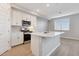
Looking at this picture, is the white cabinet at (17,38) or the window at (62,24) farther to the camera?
the window at (62,24)

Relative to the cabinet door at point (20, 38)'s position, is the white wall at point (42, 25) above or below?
above

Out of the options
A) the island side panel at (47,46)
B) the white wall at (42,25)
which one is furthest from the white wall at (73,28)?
the island side panel at (47,46)

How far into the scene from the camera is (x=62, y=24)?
28.8ft

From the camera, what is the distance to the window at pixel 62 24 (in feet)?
27.0

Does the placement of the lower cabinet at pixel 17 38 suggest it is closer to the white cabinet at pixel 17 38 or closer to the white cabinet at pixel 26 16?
the white cabinet at pixel 17 38

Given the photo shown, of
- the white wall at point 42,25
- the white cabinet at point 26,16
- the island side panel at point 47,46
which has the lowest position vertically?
the island side panel at point 47,46

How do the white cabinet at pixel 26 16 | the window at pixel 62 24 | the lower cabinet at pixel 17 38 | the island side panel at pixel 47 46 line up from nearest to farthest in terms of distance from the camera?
the island side panel at pixel 47 46 < the lower cabinet at pixel 17 38 < the white cabinet at pixel 26 16 < the window at pixel 62 24

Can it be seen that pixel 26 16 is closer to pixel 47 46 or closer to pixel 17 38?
pixel 17 38

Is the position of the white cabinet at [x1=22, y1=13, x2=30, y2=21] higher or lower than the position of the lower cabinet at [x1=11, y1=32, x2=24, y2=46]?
higher

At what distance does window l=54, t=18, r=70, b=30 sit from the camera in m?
8.23

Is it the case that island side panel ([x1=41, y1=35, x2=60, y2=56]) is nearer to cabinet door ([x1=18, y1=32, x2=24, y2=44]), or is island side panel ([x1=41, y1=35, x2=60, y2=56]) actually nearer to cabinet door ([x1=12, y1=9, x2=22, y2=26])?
cabinet door ([x1=18, y1=32, x2=24, y2=44])

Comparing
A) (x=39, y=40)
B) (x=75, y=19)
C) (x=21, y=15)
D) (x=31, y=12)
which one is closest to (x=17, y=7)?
(x=21, y=15)

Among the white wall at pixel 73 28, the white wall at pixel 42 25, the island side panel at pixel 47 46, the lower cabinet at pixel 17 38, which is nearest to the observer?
the island side panel at pixel 47 46

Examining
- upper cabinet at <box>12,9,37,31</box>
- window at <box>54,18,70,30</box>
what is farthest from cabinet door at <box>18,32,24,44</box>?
window at <box>54,18,70,30</box>
